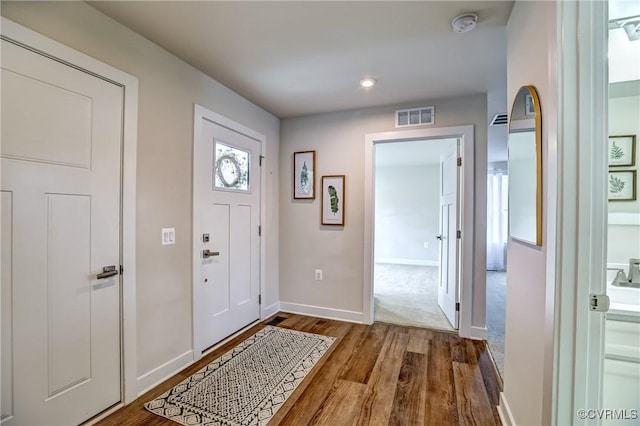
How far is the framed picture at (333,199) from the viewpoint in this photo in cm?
320

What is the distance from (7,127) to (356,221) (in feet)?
8.77

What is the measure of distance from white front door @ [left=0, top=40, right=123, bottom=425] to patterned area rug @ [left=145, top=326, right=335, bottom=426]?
1.40 feet

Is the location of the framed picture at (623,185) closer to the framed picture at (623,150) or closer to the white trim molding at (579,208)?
the framed picture at (623,150)

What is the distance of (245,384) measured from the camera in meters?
1.96

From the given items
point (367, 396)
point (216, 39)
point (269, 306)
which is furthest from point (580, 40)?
point (269, 306)

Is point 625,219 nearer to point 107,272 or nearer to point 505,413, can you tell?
point 505,413

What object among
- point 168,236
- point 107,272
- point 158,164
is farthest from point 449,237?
point 107,272

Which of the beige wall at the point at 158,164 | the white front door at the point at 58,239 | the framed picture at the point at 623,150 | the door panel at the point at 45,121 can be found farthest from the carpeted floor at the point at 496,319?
the door panel at the point at 45,121

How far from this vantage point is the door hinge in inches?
37.6

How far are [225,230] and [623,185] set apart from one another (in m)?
2.84

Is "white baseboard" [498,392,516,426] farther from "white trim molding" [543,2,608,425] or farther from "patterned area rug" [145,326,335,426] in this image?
"patterned area rug" [145,326,335,426]

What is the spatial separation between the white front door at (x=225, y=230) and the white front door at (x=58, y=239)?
66 cm

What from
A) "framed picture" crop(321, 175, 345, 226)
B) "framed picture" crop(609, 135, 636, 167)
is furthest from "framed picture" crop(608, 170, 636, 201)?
"framed picture" crop(321, 175, 345, 226)

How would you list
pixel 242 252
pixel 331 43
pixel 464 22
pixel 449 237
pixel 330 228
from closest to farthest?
1. pixel 464 22
2. pixel 331 43
3. pixel 242 252
4. pixel 449 237
5. pixel 330 228
